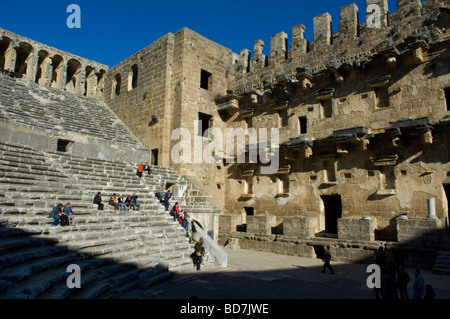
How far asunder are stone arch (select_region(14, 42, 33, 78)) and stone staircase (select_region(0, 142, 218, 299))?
42.2 feet

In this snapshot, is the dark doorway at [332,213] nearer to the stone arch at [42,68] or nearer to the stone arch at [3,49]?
the stone arch at [42,68]

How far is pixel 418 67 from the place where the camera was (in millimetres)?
13055

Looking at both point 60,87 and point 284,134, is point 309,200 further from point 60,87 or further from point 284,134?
point 60,87

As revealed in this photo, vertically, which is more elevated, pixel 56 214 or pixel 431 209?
pixel 431 209

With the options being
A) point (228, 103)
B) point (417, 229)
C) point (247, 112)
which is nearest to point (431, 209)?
point (417, 229)

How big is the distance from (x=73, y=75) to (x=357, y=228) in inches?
934

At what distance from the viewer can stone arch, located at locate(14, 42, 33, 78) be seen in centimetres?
2323

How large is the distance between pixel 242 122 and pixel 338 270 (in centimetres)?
1026

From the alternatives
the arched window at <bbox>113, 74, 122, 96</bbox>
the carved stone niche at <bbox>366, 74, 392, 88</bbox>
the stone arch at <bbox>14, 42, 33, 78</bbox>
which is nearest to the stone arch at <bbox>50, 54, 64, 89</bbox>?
the stone arch at <bbox>14, 42, 33, 78</bbox>

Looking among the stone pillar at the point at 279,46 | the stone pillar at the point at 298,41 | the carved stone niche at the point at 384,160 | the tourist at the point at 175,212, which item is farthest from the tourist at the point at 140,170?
the carved stone niche at the point at 384,160

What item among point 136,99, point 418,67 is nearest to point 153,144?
point 136,99

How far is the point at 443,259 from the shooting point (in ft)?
34.8

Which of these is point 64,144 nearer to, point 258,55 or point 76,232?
point 76,232

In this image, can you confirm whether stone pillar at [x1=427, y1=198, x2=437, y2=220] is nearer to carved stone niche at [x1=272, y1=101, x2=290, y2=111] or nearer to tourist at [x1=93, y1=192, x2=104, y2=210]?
carved stone niche at [x1=272, y1=101, x2=290, y2=111]
